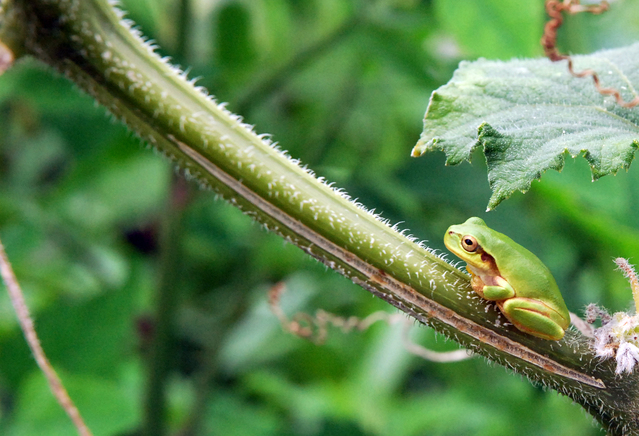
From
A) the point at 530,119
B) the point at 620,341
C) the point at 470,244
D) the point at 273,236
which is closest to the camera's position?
the point at 620,341

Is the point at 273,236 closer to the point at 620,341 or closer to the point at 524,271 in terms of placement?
the point at 524,271

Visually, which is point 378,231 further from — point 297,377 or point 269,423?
point 297,377

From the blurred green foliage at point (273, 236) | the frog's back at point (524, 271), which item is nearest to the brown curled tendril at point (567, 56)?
the frog's back at point (524, 271)

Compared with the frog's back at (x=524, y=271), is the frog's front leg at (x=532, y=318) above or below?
above

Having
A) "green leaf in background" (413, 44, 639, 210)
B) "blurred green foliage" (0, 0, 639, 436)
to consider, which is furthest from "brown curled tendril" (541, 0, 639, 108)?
"blurred green foliage" (0, 0, 639, 436)

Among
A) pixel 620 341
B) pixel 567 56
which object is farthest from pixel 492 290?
pixel 567 56

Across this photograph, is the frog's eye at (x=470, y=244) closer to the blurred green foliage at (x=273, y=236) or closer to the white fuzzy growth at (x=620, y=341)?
the white fuzzy growth at (x=620, y=341)

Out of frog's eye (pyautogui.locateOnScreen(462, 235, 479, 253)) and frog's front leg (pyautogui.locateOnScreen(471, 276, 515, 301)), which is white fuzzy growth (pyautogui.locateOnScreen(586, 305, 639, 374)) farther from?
frog's eye (pyautogui.locateOnScreen(462, 235, 479, 253))
